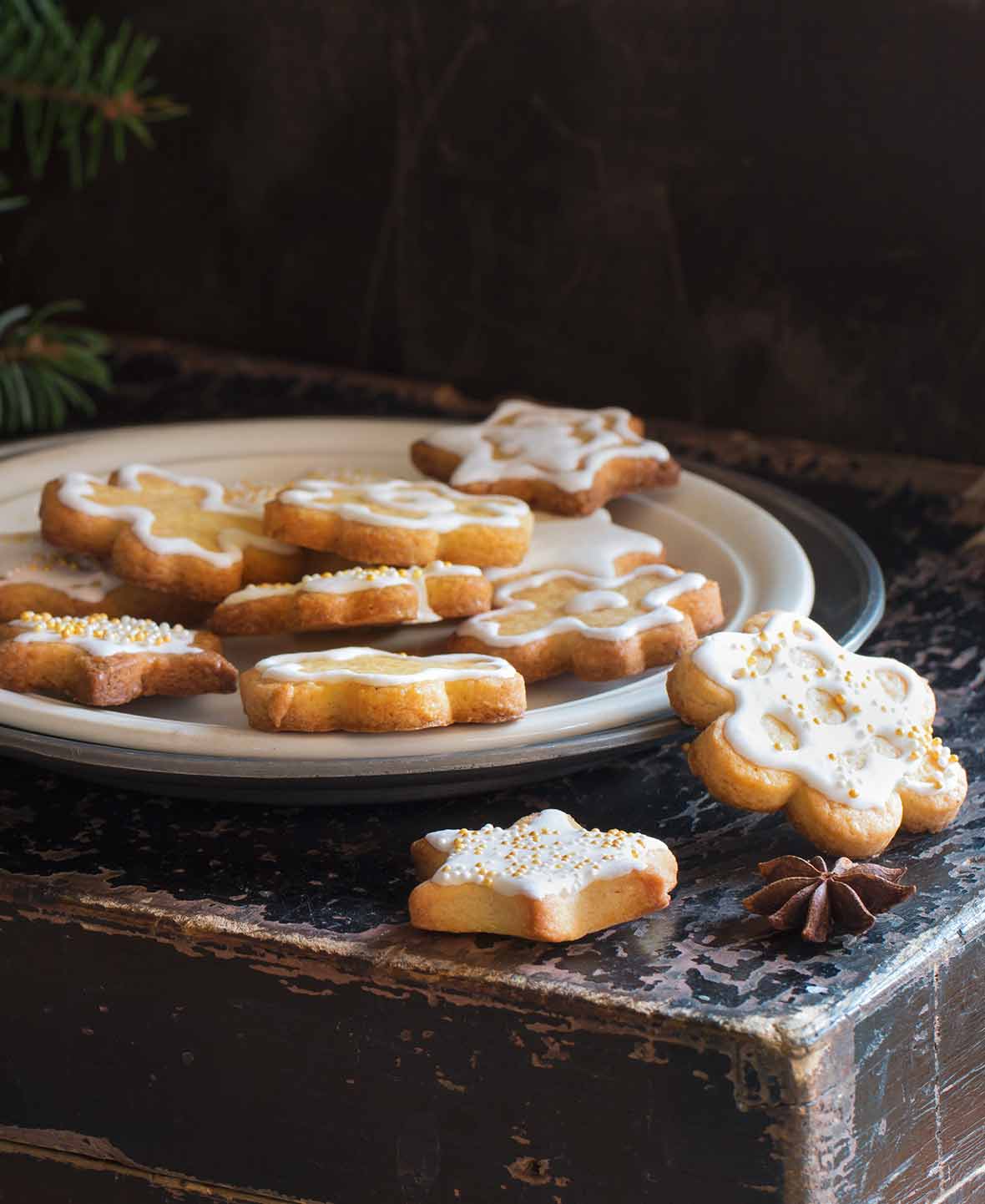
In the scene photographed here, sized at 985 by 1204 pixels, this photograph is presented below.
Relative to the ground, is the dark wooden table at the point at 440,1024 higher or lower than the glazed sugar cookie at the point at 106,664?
lower

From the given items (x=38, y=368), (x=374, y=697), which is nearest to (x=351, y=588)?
(x=374, y=697)

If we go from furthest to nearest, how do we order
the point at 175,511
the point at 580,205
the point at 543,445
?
1. the point at 580,205
2. the point at 543,445
3. the point at 175,511

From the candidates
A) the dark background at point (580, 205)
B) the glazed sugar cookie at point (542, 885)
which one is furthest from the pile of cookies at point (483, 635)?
the dark background at point (580, 205)

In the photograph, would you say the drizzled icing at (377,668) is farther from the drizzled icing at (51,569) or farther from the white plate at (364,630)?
the drizzled icing at (51,569)

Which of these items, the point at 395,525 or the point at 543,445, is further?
the point at 543,445

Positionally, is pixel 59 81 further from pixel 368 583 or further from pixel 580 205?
pixel 368 583

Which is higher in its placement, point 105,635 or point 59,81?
point 59,81

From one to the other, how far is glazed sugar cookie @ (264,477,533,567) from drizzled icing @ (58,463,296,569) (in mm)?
30

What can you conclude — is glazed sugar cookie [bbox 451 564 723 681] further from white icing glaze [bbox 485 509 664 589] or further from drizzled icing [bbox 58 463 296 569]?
drizzled icing [bbox 58 463 296 569]

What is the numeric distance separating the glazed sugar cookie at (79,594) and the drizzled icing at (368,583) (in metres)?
0.05

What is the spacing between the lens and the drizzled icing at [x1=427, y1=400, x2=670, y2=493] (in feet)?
3.39

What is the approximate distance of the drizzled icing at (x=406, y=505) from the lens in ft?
2.96

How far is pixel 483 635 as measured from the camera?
84cm

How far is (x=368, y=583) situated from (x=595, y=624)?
12cm
